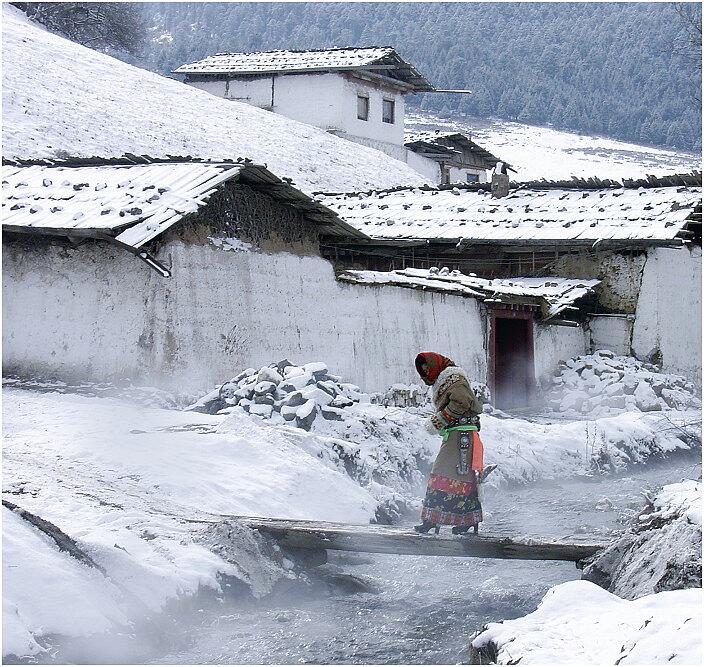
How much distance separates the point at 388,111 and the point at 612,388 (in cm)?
2510

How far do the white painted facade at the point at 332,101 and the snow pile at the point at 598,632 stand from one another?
112 ft

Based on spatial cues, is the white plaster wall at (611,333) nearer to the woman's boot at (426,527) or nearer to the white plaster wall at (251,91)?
the woman's boot at (426,527)

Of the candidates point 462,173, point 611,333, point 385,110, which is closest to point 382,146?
point 385,110

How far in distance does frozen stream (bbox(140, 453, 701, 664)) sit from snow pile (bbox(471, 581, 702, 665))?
2.76 feet

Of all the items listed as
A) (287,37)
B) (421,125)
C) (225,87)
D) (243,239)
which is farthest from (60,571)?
(287,37)

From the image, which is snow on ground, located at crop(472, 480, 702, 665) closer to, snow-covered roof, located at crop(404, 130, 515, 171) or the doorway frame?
the doorway frame

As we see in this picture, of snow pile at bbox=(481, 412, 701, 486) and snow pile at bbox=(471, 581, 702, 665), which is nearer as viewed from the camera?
snow pile at bbox=(471, 581, 702, 665)

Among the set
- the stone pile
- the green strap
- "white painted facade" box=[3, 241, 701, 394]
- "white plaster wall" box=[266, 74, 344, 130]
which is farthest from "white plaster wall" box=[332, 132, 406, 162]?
the green strap

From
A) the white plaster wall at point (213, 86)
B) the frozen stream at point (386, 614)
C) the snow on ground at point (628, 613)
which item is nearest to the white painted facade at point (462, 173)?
the white plaster wall at point (213, 86)

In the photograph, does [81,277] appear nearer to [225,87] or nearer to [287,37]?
[225,87]

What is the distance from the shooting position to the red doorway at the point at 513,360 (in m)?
18.5

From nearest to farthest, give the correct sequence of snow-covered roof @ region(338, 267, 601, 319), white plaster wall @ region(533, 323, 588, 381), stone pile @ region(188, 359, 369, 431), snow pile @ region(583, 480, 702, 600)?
snow pile @ region(583, 480, 702, 600) → stone pile @ region(188, 359, 369, 431) → snow-covered roof @ region(338, 267, 601, 319) → white plaster wall @ region(533, 323, 588, 381)

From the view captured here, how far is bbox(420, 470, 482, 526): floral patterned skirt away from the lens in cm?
816

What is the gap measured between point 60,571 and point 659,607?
349 cm
